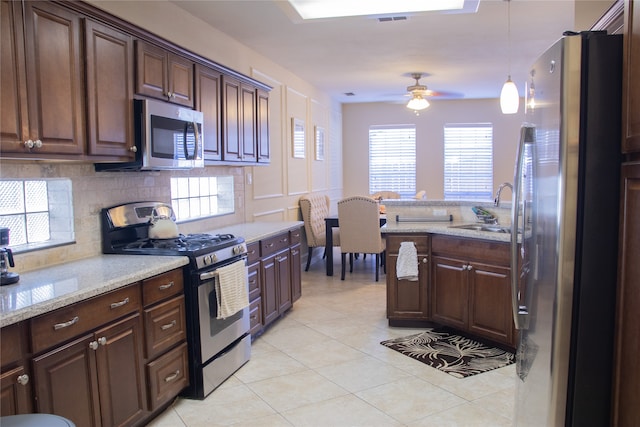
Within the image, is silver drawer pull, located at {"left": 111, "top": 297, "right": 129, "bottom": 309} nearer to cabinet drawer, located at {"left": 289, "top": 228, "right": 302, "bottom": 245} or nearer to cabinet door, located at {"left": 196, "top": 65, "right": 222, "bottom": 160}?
cabinet door, located at {"left": 196, "top": 65, "right": 222, "bottom": 160}

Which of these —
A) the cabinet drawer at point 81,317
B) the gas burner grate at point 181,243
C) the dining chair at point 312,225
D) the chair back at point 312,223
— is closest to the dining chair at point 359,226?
the dining chair at point 312,225

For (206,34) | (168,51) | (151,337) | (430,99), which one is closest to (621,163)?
(151,337)

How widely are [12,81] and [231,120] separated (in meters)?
2.03

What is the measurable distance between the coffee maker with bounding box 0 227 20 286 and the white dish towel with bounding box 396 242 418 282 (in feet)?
8.78

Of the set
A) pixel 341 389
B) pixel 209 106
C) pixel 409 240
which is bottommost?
pixel 341 389

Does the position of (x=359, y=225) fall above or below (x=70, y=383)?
above

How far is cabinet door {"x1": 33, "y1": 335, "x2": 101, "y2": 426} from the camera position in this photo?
6.05 feet

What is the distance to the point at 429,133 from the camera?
927 centimetres

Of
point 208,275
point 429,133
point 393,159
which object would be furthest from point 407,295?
point 429,133

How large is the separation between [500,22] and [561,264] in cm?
332

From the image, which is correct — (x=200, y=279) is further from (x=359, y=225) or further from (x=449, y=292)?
(x=359, y=225)

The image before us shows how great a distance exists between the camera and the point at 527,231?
1.91 meters

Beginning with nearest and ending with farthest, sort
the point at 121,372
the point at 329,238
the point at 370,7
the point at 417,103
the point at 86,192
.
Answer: the point at 121,372 → the point at 86,192 → the point at 370,7 → the point at 329,238 → the point at 417,103

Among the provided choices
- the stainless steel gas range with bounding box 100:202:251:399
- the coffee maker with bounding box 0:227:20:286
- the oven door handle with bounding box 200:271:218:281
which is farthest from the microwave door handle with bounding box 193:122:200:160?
the coffee maker with bounding box 0:227:20:286
